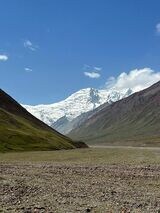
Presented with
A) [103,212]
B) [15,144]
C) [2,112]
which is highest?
[2,112]

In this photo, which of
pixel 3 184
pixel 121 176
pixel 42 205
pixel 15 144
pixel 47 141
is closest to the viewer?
pixel 42 205

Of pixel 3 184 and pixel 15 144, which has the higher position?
pixel 15 144

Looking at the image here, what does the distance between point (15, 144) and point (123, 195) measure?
11109 cm

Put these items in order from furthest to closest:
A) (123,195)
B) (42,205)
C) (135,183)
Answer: (135,183) < (123,195) < (42,205)

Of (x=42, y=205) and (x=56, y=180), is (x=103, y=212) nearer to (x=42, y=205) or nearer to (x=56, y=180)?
(x=42, y=205)

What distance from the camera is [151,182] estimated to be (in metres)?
40.2

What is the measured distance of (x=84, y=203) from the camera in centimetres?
2762

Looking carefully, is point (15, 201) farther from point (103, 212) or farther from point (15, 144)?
point (15, 144)

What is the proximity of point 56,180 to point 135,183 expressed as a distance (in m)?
6.89

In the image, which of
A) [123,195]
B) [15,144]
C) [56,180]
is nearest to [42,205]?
[123,195]

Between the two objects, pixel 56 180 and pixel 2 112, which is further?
pixel 2 112

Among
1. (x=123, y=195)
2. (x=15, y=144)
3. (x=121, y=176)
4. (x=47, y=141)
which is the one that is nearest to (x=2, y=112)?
(x=47, y=141)

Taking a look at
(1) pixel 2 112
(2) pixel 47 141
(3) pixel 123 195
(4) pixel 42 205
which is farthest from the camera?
(1) pixel 2 112

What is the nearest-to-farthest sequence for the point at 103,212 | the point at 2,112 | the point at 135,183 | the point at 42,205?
the point at 103,212 → the point at 42,205 → the point at 135,183 → the point at 2,112
